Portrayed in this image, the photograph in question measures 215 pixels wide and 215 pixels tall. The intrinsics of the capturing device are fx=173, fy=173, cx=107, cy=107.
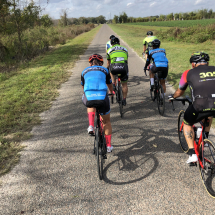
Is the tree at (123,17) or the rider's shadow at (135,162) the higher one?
the tree at (123,17)

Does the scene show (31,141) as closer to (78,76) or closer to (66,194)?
(66,194)

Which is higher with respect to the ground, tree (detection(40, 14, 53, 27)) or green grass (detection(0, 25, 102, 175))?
tree (detection(40, 14, 53, 27))

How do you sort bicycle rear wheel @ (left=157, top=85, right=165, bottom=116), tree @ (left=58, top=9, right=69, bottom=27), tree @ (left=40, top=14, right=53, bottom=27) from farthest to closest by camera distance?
tree @ (left=58, top=9, right=69, bottom=27)
tree @ (left=40, top=14, right=53, bottom=27)
bicycle rear wheel @ (left=157, top=85, right=165, bottom=116)

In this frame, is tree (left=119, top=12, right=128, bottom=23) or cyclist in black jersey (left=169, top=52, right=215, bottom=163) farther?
tree (left=119, top=12, right=128, bottom=23)

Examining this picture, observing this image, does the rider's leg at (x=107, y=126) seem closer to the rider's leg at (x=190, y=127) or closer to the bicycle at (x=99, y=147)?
the bicycle at (x=99, y=147)

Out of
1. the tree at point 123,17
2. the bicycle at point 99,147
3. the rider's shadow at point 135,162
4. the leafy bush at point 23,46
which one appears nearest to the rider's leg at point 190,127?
the rider's shadow at point 135,162

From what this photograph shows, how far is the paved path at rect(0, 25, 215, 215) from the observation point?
2.48 metres

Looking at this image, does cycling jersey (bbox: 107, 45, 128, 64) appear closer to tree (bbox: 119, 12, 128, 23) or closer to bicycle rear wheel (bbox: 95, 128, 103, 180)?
bicycle rear wheel (bbox: 95, 128, 103, 180)

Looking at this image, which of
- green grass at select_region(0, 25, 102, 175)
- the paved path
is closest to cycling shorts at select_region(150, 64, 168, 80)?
the paved path

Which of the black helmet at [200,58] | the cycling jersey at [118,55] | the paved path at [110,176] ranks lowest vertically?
the paved path at [110,176]

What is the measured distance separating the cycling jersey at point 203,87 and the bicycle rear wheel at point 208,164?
0.57 meters

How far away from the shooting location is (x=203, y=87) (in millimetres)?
2383

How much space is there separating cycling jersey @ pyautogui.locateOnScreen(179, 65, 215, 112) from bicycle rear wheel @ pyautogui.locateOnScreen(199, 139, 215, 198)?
0.57 meters

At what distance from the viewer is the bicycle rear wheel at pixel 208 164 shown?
250 cm
